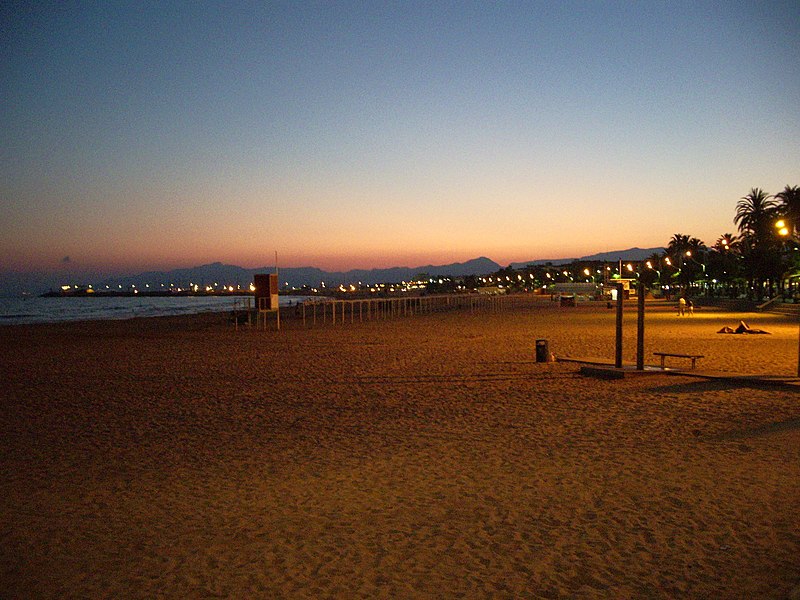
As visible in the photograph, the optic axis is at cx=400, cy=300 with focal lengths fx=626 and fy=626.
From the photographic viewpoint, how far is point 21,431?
8.79 meters

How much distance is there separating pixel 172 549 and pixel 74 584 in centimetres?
71

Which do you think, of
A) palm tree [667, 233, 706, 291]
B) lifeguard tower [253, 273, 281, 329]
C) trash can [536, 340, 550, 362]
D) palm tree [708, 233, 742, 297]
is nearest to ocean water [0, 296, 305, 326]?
lifeguard tower [253, 273, 281, 329]

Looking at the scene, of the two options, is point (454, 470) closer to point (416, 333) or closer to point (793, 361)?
point (793, 361)

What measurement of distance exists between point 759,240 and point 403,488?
63.4 m

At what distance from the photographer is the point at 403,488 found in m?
6.04

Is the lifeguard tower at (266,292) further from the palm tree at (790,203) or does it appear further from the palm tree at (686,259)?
the palm tree at (686,259)

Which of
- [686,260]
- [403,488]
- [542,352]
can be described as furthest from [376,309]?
[686,260]

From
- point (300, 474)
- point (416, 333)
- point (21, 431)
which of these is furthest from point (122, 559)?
point (416, 333)

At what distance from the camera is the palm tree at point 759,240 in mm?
50750

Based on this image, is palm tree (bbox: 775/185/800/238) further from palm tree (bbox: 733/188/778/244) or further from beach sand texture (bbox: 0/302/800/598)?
beach sand texture (bbox: 0/302/800/598)

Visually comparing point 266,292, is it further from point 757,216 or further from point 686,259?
point 686,259

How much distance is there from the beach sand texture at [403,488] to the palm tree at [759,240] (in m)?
43.7

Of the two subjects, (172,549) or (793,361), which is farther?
(793,361)

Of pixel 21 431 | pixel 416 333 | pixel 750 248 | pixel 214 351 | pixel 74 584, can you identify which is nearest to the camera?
pixel 74 584
